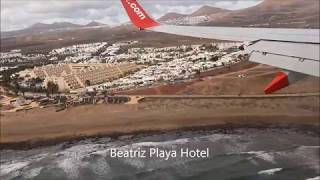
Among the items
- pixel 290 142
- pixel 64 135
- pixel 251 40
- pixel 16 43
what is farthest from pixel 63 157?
pixel 16 43

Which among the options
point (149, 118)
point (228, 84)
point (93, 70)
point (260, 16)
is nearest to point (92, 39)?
point (93, 70)

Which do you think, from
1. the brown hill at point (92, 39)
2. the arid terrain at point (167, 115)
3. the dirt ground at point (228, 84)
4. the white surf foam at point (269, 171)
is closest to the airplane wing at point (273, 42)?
the white surf foam at point (269, 171)

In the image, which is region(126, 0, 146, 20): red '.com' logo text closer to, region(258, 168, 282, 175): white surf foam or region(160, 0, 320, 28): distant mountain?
region(258, 168, 282, 175): white surf foam

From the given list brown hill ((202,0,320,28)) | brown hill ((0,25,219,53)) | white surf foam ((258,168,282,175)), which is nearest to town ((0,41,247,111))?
brown hill ((0,25,219,53))

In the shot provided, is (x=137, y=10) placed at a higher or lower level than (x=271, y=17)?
lower

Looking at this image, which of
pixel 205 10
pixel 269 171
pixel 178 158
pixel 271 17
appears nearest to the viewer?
pixel 269 171

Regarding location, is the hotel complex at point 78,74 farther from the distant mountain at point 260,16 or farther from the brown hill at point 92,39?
the distant mountain at point 260,16

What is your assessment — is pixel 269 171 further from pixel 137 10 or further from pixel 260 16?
pixel 260 16
